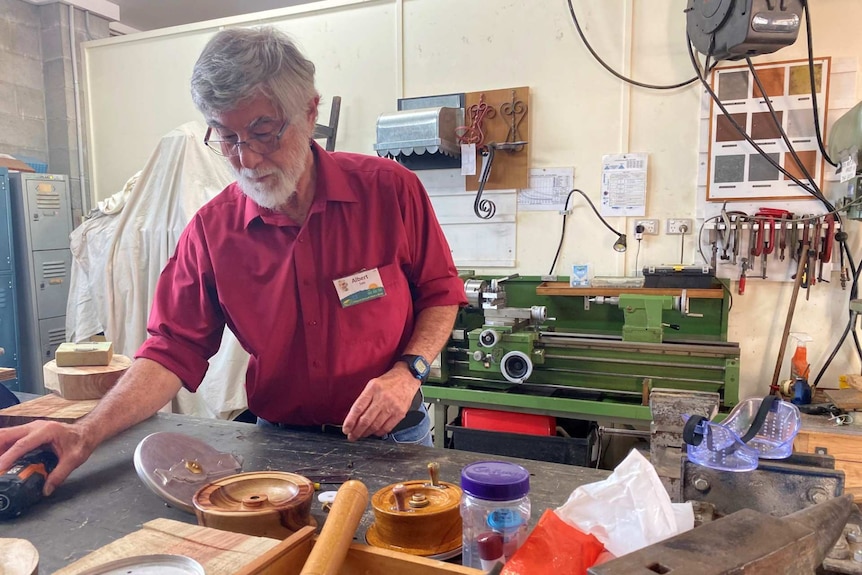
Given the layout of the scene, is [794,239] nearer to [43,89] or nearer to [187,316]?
[187,316]

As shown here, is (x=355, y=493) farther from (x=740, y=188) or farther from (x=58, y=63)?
(x=58, y=63)

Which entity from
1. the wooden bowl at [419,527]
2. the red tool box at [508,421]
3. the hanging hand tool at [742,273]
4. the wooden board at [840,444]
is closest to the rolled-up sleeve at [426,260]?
the wooden bowl at [419,527]

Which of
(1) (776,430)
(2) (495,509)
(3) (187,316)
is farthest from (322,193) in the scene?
(1) (776,430)

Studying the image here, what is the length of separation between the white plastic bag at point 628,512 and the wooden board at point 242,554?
0.16 meters

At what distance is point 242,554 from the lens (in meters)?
0.60

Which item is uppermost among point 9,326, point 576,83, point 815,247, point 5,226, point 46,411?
point 576,83

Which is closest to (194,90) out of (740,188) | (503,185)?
(503,185)

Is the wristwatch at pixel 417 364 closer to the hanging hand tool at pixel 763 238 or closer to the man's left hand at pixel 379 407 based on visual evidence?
the man's left hand at pixel 379 407

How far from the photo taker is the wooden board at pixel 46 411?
135 cm

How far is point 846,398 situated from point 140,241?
3372 mm

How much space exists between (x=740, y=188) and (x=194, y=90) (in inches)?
87.0

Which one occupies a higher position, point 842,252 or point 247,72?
point 247,72

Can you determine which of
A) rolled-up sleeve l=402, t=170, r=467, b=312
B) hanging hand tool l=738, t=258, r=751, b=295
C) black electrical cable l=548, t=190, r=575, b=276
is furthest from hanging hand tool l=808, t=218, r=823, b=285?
rolled-up sleeve l=402, t=170, r=467, b=312

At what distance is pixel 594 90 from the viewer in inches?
104
